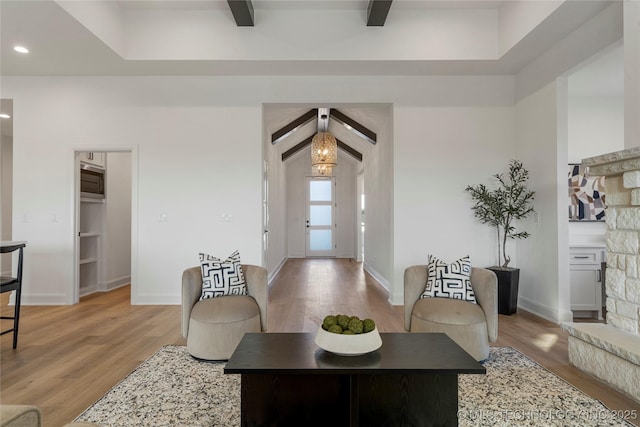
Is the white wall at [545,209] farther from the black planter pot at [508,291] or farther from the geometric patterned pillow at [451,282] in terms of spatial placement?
the geometric patterned pillow at [451,282]

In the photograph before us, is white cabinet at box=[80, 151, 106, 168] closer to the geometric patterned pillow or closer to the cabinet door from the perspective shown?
the geometric patterned pillow

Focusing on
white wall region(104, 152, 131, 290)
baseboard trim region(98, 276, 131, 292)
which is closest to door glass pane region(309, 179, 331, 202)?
white wall region(104, 152, 131, 290)

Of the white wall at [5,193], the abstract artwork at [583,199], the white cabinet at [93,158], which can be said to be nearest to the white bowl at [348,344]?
the abstract artwork at [583,199]

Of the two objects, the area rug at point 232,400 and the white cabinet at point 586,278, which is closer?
the area rug at point 232,400

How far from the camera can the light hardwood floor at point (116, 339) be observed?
229cm

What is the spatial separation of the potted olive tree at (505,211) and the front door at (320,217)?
6.26 meters

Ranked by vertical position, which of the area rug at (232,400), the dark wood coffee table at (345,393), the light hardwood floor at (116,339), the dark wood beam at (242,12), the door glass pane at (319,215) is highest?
the dark wood beam at (242,12)

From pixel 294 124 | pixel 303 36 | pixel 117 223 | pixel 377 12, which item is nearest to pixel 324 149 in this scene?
pixel 294 124

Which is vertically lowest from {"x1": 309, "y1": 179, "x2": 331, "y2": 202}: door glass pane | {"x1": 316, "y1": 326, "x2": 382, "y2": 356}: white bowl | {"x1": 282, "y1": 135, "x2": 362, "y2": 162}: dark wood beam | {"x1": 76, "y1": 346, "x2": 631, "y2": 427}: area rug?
{"x1": 76, "y1": 346, "x2": 631, "y2": 427}: area rug

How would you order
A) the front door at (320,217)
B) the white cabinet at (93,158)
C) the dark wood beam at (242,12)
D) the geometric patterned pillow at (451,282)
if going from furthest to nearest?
the front door at (320,217) → the white cabinet at (93,158) → the dark wood beam at (242,12) → the geometric patterned pillow at (451,282)

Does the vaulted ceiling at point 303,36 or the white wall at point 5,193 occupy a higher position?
the vaulted ceiling at point 303,36

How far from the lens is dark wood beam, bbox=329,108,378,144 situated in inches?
269

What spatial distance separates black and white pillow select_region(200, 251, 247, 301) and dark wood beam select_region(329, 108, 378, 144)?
14.7ft

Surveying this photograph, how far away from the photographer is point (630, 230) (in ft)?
8.32
